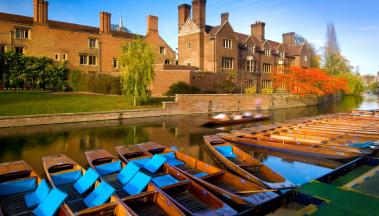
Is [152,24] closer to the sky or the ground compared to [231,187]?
closer to the sky

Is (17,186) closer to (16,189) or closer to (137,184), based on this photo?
(16,189)

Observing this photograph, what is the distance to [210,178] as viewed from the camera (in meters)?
8.09

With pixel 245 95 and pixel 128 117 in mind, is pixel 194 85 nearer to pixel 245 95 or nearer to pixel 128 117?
pixel 245 95

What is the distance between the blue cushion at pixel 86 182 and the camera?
7.63 meters

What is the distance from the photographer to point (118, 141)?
628 inches

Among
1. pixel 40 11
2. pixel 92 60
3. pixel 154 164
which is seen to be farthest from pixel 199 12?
pixel 154 164

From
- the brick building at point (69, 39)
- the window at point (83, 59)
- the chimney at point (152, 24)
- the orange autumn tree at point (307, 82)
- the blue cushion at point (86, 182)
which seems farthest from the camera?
the chimney at point (152, 24)

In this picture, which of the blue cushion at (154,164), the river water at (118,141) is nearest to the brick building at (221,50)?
the river water at (118,141)

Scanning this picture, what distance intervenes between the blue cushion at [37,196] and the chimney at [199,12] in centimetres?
3624

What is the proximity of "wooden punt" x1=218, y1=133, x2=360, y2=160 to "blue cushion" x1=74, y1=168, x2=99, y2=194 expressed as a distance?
8968mm

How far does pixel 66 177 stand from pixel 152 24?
38.3 m

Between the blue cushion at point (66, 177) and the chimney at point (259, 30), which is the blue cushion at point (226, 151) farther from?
the chimney at point (259, 30)

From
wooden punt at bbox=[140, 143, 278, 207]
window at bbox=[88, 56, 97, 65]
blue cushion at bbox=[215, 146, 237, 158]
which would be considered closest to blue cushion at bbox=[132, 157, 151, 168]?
wooden punt at bbox=[140, 143, 278, 207]

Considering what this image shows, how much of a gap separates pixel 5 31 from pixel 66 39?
675 centimetres
